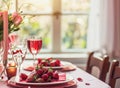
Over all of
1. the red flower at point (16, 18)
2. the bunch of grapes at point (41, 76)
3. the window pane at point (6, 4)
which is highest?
the window pane at point (6, 4)

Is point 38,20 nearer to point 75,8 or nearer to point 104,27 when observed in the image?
point 75,8

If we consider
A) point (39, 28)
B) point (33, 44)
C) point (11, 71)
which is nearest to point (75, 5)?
point (39, 28)

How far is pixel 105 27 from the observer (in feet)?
9.87

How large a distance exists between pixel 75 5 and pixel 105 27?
44 cm

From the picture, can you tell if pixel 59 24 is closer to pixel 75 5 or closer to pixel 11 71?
pixel 75 5

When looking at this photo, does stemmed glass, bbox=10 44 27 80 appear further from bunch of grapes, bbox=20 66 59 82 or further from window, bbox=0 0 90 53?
window, bbox=0 0 90 53

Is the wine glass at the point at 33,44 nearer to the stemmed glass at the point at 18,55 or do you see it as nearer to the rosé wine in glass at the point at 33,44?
the rosé wine in glass at the point at 33,44

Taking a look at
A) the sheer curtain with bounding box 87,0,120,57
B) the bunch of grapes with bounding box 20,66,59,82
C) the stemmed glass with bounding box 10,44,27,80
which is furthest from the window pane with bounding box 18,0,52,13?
the bunch of grapes with bounding box 20,66,59,82

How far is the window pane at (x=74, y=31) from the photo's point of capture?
10.8 feet

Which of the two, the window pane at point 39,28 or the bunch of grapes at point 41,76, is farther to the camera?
the window pane at point 39,28

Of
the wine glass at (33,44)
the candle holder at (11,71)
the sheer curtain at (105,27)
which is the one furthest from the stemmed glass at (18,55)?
the sheer curtain at (105,27)

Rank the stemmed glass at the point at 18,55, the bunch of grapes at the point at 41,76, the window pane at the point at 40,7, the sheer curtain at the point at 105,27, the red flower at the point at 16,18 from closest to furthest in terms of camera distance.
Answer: the bunch of grapes at the point at 41,76, the stemmed glass at the point at 18,55, the red flower at the point at 16,18, the sheer curtain at the point at 105,27, the window pane at the point at 40,7

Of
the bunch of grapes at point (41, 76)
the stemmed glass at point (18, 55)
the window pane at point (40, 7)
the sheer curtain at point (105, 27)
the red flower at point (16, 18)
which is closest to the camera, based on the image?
the bunch of grapes at point (41, 76)

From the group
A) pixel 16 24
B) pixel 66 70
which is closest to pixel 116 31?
pixel 66 70
